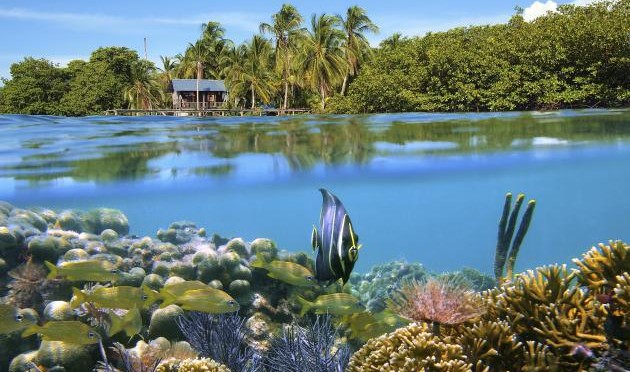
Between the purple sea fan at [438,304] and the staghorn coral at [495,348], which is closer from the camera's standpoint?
the staghorn coral at [495,348]

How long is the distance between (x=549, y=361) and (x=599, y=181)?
2234cm

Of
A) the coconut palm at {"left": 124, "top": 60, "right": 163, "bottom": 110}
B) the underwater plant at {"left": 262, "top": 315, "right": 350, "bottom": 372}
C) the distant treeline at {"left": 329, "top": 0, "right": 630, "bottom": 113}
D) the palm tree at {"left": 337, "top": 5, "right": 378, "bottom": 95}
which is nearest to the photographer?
the underwater plant at {"left": 262, "top": 315, "right": 350, "bottom": 372}

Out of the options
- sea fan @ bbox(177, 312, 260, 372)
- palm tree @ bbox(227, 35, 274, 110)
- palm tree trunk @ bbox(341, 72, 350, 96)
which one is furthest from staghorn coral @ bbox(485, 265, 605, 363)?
palm tree @ bbox(227, 35, 274, 110)

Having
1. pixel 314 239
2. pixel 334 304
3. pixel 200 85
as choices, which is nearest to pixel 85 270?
pixel 314 239

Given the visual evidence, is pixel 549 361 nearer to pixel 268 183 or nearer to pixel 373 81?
pixel 268 183

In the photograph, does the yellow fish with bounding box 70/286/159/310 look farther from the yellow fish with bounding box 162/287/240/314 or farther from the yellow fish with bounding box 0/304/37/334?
the yellow fish with bounding box 0/304/37/334

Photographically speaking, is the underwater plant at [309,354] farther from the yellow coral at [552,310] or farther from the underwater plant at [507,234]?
the underwater plant at [507,234]

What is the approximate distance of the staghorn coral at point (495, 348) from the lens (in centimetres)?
362

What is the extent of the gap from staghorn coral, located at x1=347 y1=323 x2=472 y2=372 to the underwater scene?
12 millimetres

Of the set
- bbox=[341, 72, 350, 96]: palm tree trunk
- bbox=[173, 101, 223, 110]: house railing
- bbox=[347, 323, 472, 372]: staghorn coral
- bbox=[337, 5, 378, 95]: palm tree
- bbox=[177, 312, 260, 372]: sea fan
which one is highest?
bbox=[337, 5, 378, 95]: palm tree

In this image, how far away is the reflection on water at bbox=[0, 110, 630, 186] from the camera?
1152 centimetres

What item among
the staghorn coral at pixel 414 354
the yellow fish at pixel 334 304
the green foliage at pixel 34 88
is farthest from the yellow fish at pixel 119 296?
the green foliage at pixel 34 88

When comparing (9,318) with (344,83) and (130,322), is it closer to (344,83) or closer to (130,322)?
(130,322)

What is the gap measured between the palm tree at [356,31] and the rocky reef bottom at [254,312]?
5126cm
